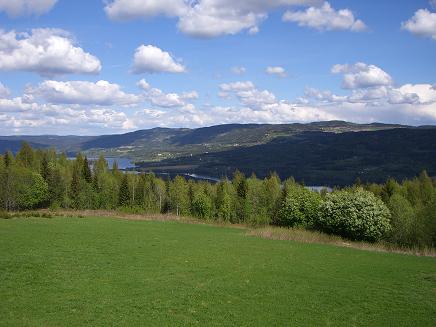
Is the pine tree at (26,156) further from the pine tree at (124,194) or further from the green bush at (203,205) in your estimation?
the green bush at (203,205)

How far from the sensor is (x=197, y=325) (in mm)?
18156

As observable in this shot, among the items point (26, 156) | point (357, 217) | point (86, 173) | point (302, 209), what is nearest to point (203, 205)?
point (86, 173)

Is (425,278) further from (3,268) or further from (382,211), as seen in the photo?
(382,211)

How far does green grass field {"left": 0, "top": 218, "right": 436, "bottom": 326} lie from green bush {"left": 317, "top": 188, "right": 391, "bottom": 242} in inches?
859

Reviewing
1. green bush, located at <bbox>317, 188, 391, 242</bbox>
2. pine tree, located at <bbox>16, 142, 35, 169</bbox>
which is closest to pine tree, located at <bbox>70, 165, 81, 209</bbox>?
pine tree, located at <bbox>16, 142, 35, 169</bbox>

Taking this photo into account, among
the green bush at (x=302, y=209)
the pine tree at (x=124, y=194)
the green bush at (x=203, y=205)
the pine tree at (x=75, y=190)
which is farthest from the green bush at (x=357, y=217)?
the pine tree at (x=75, y=190)

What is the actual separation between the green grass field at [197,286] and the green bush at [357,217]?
71.6 ft

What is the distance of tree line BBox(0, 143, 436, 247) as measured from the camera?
6231cm

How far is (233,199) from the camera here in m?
106

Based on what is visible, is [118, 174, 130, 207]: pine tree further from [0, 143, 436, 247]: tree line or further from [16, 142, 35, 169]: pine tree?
[16, 142, 35, 169]: pine tree

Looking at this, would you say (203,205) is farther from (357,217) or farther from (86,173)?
(357,217)

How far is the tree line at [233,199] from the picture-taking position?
62.3 metres

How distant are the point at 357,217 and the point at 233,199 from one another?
4883cm

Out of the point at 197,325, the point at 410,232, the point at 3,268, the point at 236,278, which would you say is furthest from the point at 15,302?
the point at 410,232
